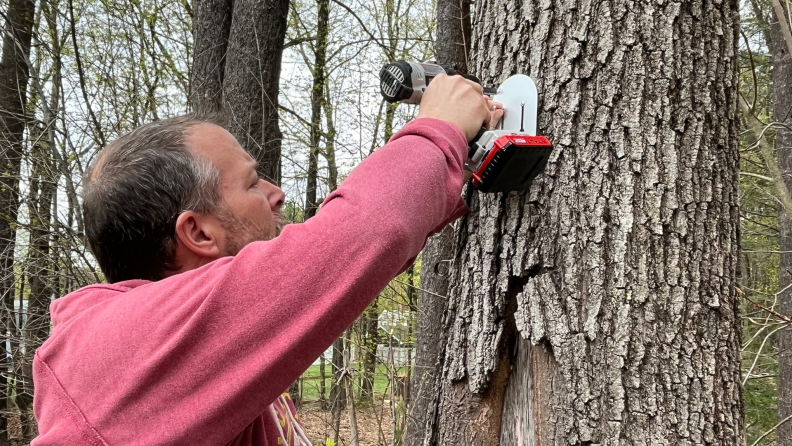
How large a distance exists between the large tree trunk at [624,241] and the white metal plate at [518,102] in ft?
0.12

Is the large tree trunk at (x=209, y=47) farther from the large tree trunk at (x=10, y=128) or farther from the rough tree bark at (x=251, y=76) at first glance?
the large tree trunk at (x=10, y=128)

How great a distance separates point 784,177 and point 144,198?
656 cm

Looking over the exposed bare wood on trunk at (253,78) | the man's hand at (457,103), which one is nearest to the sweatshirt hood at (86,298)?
the man's hand at (457,103)

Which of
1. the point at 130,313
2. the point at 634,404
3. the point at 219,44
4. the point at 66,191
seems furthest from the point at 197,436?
the point at 219,44

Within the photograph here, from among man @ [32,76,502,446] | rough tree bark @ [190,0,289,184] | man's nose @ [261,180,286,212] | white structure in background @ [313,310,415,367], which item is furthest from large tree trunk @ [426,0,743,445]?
rough tree bark @ [190,0,289,184]

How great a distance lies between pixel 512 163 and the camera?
1374 mm

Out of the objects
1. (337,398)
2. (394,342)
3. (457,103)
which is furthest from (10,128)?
(457,103)

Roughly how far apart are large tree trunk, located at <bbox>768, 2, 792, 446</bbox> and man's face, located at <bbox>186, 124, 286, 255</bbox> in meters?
6.10

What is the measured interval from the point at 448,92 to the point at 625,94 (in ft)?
1.67

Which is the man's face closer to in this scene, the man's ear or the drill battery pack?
the man's ear

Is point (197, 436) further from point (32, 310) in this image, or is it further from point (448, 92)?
point (32, 310)

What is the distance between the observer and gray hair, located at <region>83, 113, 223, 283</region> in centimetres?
122

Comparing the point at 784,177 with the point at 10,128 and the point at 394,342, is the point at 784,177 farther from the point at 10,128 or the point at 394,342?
the point at 10,128

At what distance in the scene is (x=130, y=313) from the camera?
1.00 meters
